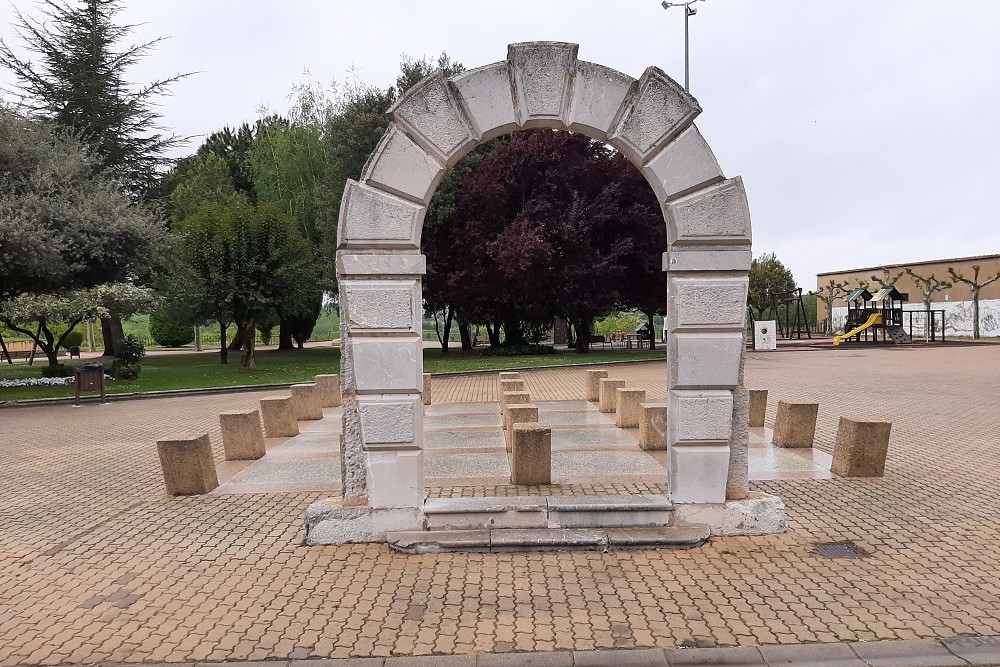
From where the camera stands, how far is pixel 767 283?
157 feet

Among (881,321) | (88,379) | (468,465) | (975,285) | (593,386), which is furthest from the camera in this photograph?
(975,285)

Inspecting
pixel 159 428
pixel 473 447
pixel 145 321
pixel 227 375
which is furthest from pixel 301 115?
pixel 145 321

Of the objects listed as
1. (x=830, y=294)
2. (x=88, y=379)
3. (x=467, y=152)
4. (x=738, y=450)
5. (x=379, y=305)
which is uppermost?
(x=830, y=294)

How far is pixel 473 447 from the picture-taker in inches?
367

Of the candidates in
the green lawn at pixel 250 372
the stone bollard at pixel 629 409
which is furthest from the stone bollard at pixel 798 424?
the green lawn at pixel 250 372

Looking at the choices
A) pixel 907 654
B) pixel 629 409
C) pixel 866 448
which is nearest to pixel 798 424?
pixel 866 448

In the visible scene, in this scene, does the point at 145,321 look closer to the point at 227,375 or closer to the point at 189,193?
the point at 189,193

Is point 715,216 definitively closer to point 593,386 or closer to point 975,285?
point 593,386

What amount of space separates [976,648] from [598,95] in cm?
470

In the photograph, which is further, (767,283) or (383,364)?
(767,283)

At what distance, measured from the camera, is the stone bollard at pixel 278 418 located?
10.6m

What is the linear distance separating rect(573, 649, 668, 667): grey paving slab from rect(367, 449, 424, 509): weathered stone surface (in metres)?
2.19

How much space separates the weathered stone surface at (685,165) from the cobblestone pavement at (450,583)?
10.2 feet

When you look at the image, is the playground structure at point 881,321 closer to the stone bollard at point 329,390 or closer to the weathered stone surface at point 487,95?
the stone bollard at point 329,390
